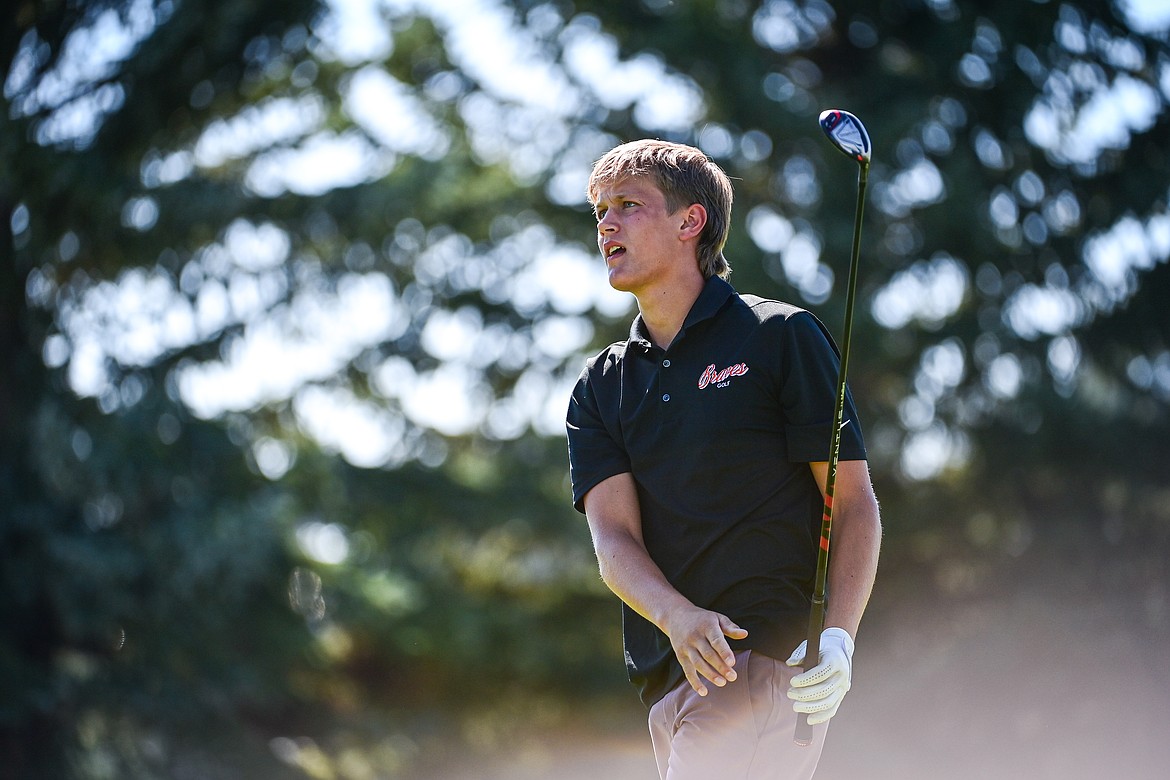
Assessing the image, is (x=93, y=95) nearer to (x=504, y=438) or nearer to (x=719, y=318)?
(x=504, y=438)

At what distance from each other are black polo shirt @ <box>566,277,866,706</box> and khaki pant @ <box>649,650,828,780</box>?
0.06 m

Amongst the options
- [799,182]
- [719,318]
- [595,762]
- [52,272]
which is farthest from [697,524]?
[595,762]

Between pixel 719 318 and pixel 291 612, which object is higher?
pixel 719 318

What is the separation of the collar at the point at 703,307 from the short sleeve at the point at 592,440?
101mm

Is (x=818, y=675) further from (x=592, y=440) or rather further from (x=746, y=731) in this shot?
(x=592, y=440)

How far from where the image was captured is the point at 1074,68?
1490cm

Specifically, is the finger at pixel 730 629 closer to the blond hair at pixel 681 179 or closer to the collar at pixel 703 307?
the collar at pixel 703 307

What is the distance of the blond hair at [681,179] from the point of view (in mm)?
3025

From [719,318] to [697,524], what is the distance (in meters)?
0.47

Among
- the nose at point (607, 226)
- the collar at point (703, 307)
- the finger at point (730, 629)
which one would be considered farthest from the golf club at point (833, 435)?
the nose at point (607, 226)

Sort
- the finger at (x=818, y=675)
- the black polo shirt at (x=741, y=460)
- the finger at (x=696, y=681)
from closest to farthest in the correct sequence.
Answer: the finger at (x=818, y=675) < the finger at (x=696, y=681) < the black polo shirt at (x=741, y=460)

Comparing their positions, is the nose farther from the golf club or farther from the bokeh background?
the bokeh background

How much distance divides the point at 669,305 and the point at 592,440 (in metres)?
0.36

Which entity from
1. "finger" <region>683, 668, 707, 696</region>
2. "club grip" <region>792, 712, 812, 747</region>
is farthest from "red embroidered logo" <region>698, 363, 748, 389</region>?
"club grip" <region>792, 712, 812, 747</region>
